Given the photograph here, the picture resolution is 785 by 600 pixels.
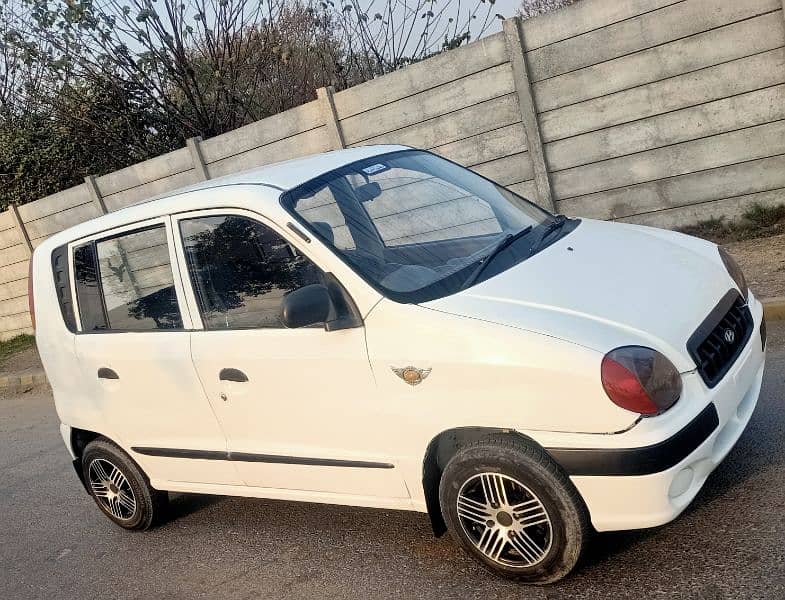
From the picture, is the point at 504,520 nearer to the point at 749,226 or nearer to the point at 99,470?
the point at 99,470

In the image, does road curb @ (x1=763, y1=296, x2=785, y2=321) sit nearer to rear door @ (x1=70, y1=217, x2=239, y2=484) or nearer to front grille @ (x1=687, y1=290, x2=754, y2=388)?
front grille @ (x1=687, y1=290, x2=754, y2=388)

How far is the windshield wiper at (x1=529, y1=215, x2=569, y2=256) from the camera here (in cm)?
405

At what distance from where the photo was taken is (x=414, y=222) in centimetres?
418

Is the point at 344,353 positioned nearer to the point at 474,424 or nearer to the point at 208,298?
the point at 474,424

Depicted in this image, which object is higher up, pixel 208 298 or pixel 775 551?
pixel 208 298

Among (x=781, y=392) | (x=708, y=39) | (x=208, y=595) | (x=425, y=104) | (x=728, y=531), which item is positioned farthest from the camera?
(x=425, y=104)

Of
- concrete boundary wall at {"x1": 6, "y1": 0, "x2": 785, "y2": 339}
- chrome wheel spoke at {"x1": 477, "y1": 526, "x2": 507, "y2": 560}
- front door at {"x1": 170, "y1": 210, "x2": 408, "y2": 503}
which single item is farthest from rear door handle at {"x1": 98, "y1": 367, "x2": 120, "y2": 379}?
concrete boundary wall at {"x1": 6, "y1": 0, "x2": 785, "y2": 339}

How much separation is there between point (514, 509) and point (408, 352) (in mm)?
765

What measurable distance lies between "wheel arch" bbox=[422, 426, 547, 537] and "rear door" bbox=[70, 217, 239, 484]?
1196 mm

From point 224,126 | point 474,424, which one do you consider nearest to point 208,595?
point 474,424

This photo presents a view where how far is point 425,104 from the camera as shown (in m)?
Result: 9.03

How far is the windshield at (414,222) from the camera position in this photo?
3.81 m

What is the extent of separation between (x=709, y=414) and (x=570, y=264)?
2.96 feet

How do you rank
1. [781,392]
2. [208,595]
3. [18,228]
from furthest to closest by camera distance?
1. [18,228]
2. [781,392]
3. [208,595]
